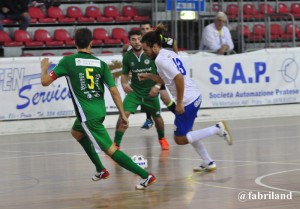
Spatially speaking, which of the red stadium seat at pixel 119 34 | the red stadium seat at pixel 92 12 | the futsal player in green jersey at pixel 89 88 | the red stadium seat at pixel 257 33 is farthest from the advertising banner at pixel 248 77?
the futsal player in green jersey at pixel 89 88

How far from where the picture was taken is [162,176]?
11430mm

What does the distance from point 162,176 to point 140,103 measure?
11.9 feet

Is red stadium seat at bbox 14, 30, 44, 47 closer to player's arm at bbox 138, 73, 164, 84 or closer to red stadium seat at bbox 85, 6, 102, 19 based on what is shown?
red stadium seat at bbox 85, 6, 102, 19

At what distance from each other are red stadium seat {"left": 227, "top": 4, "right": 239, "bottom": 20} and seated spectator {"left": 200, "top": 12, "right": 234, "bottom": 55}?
11.0ft

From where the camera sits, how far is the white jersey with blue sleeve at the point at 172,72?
11047 millimetres

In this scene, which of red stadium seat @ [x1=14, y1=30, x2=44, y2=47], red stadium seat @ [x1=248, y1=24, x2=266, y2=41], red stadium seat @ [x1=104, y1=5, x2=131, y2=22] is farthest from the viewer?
red stadium seat @ [x1=248, y1=24, x2=266, y2=41]

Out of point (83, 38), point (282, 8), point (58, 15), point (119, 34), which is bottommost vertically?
point (119, 34)

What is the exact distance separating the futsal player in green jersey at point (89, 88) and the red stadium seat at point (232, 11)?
16.3 m

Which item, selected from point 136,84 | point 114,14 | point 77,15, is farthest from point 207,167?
point 114,14

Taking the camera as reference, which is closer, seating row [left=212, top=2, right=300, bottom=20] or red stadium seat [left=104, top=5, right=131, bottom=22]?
red stadium seat [left=104, top=5, right=131, bottom=22]

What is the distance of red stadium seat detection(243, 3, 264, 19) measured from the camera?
26120 millimetres

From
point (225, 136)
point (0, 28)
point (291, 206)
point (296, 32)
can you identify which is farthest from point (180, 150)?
point (296, 32)

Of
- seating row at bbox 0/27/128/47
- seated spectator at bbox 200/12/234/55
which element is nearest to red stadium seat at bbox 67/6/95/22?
seating row at bbox 0/27/128/47

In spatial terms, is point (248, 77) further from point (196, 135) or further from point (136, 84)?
point (196, 135)
